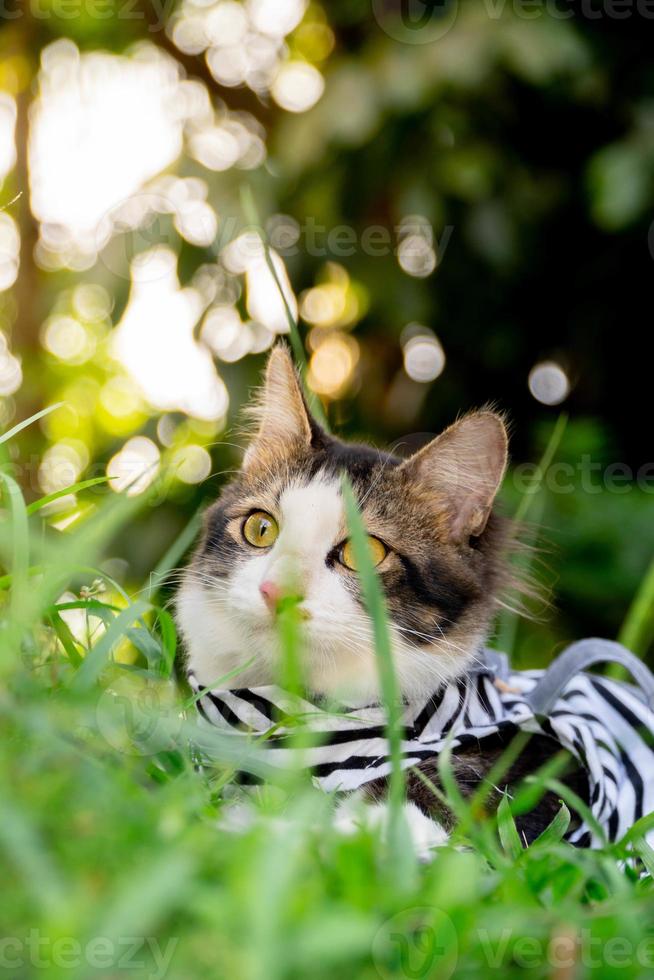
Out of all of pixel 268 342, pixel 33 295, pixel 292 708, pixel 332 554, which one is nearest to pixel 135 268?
pixel 268 342

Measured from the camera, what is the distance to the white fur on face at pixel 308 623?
3.31ft

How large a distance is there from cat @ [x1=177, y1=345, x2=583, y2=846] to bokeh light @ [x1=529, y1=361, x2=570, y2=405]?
1.55 meters

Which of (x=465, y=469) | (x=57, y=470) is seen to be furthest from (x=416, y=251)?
(x=465, y=469)

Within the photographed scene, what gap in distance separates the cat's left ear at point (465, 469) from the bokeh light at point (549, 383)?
1.62 m

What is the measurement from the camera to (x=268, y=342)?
8.19 ft

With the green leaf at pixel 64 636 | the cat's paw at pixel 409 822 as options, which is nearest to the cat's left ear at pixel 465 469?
the cat's paw at pixel 409 822

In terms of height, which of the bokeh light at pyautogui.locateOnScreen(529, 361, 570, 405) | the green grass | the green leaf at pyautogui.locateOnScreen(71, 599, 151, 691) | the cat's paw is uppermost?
the green grass

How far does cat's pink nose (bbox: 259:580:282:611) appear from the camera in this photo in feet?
3.23

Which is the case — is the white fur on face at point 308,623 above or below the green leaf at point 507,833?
below

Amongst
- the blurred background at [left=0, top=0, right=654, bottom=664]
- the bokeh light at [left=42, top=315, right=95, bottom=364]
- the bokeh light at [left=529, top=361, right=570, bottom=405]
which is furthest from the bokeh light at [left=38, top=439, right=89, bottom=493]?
the bokeh light at [left=529, top=361, right=570, bottom=405]

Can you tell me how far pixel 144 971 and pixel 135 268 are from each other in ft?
6.89

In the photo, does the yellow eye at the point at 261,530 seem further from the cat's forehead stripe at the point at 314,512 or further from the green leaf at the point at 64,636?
the green leaf at the point at 64,636

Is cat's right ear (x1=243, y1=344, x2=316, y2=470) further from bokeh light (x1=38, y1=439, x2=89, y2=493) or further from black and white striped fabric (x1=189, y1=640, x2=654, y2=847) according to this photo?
black and white striped fabric (x1=189, y1=640, x2=654, y2=847)

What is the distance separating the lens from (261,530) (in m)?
1.16
